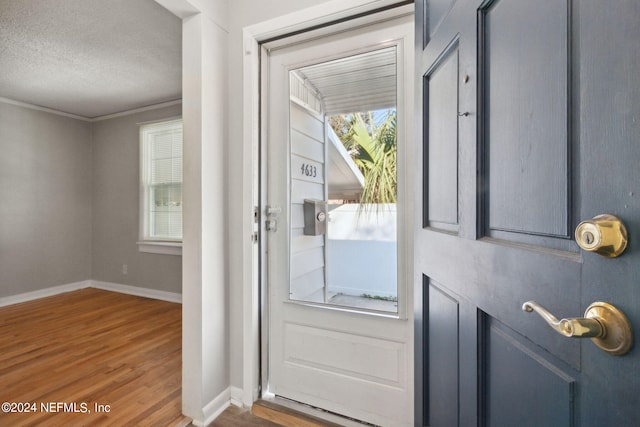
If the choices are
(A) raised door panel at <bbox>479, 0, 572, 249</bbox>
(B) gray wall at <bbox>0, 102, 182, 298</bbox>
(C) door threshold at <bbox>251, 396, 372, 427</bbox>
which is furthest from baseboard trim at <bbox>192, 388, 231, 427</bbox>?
(B) gray wall at <bbox>0, 102, 182, 298</bbox>

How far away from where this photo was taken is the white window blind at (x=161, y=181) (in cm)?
388

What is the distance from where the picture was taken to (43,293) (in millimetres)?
3961

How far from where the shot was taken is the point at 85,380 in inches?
81.2

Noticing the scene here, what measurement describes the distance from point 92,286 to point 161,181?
1923 millimetres

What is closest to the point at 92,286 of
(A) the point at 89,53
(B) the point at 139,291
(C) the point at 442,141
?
(B) the point at 139,291

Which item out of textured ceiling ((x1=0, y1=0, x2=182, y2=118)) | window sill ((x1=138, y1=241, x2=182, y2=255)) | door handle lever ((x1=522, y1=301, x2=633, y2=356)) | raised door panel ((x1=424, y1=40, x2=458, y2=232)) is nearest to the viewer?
door handle lever ((x1=522, y1=301, x2=633, y2=356))

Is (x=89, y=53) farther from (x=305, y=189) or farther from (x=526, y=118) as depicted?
(x=526, y=118)

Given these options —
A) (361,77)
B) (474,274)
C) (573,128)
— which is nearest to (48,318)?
(361,77)

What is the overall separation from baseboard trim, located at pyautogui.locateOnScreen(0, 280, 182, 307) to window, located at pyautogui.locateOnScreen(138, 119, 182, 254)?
54 centimetres

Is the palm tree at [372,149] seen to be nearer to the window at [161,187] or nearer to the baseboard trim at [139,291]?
the window at [161,187]

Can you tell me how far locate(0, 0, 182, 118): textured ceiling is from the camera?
6.94 ft

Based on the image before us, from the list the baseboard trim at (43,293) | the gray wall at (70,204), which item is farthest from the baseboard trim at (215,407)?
the baseboard trim at (43,293)

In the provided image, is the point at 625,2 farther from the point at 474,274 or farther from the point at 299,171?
the point at 299,171

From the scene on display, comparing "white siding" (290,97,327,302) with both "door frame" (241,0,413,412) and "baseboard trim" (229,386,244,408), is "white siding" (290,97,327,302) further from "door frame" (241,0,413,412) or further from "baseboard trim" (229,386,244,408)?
"baseboard trim" (229,386,244,408)
